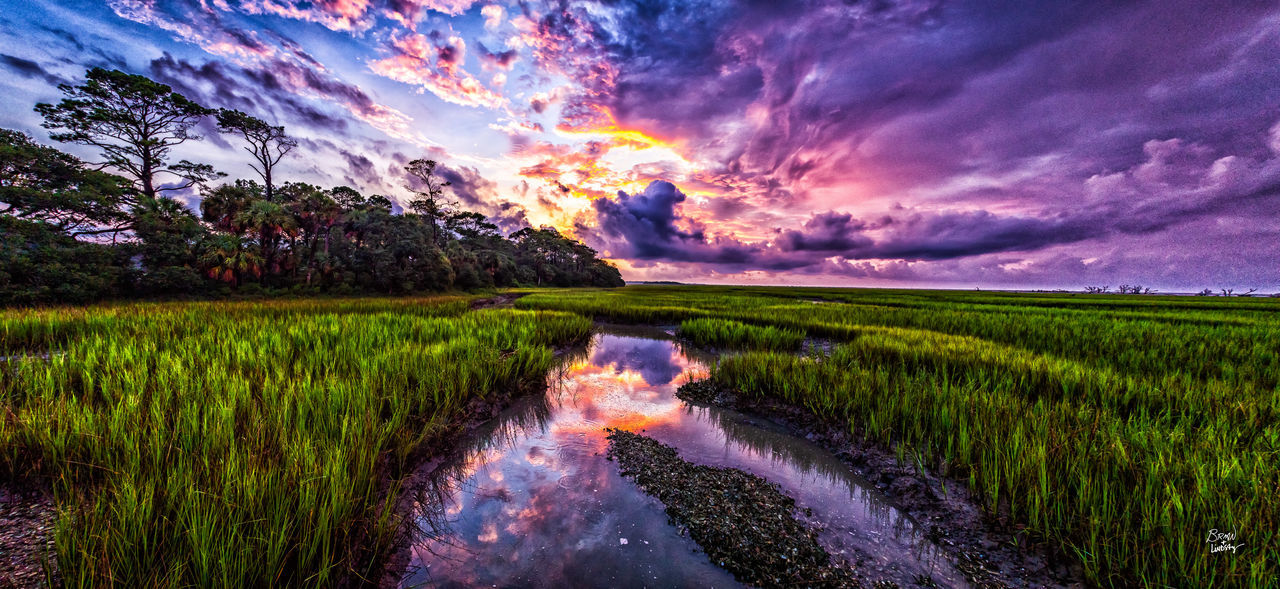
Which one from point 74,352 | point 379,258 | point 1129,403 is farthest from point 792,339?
point 379,258

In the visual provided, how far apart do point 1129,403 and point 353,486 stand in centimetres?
729

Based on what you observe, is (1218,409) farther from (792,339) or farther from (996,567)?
(792,339)

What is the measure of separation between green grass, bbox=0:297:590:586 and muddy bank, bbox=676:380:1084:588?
343 cm

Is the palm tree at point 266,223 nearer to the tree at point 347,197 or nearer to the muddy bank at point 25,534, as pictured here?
the tree at point 347,197

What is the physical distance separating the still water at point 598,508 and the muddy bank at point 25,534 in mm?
1404

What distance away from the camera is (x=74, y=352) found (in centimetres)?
434

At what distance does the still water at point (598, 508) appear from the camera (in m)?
2.04

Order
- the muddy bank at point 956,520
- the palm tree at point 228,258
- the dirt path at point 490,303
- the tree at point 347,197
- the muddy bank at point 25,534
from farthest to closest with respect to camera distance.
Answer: the tree at point 347,197 < the dirt path at point 490,303 < the palm tree at point 228,258 < the muddy bank at point 956,520 < the muddy bank at point 25,534

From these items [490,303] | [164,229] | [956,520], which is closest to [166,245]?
[164,229]

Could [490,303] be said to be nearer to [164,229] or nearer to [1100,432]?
[164,229]

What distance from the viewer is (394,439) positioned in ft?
9.95

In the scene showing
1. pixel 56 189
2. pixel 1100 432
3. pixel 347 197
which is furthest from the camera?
pixel 347 197
